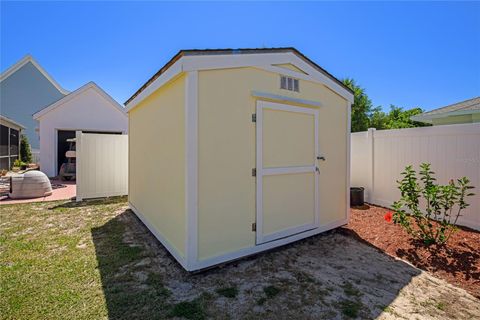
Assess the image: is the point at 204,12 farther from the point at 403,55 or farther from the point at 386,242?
the point at 403,55

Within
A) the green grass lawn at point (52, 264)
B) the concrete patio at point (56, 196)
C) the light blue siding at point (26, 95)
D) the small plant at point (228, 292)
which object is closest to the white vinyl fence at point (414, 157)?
the small plant at point (228, 292)

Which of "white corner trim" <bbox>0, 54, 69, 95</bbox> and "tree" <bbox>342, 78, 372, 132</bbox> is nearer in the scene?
"white corner trim" <bbox>0, 54, 69, 95</bbox>

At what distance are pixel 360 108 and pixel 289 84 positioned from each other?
20.9 metres

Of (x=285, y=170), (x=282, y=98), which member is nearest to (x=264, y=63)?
(x=282, y=98)

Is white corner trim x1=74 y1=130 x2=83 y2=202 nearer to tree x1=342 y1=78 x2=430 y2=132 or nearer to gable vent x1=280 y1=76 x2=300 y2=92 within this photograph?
gable vent x1=280 y1=76 x2=300 y2=92

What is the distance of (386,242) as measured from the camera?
4.02 meters

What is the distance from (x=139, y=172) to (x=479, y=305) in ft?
18.1

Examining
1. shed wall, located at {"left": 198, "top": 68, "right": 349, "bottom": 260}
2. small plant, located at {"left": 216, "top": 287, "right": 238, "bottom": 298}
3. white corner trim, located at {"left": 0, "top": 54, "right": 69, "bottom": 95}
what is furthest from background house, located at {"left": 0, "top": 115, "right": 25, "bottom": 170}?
small plant, located at {"left": 216, "top": 287, "right": 238, "bottom": 298}

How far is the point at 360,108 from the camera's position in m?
21.6

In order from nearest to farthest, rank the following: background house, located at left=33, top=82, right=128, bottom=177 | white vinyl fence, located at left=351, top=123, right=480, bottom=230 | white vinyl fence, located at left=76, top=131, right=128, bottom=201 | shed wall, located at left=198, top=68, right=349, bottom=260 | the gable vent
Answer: shed wall, located at left=198, top=68, right=349, bottom=260
the gable vent
white vinyl fence, located at left=351, top=123, right=480, bottom=230
white vinyl fence, located at left=76, top=131, right=128, bottom=201
background house, located at left=33, top=82, right=128, bottom=177

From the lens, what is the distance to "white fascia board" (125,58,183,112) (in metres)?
2.89

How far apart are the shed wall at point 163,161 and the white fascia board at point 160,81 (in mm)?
76

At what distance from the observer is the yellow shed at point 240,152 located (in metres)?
2.90

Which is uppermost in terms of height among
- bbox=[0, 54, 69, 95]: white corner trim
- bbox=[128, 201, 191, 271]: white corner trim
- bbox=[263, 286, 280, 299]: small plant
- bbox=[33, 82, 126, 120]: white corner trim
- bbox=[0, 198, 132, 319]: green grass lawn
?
bbox=[0, 54, 69, 95]: white corner trim
